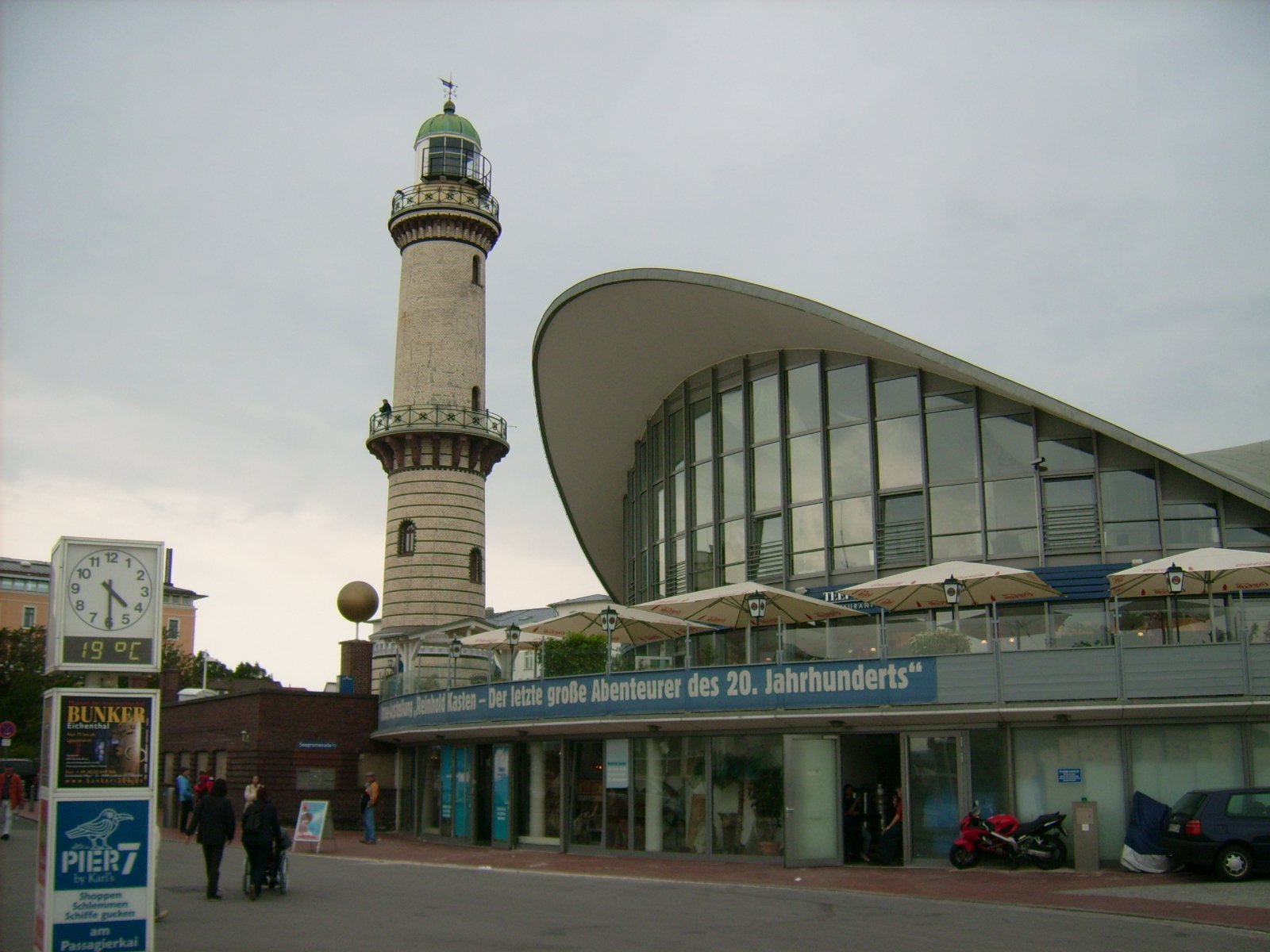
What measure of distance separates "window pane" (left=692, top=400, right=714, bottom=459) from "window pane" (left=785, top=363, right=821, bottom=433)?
2.86m

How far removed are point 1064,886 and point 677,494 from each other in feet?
57.3

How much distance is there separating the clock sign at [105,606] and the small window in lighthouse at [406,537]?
31.9m

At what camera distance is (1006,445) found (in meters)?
27.4

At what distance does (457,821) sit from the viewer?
98.5ft

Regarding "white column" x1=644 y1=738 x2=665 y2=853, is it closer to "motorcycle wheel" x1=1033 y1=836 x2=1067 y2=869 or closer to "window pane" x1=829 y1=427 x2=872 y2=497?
"motorcycle wheel" x1=1033 y1=836 x2=1067 y2=869

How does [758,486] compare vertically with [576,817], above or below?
above

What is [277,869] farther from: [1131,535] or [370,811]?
[1131,535]

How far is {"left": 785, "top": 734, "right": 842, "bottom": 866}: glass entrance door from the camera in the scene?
71.7ft

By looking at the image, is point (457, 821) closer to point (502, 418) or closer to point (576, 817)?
point (576, 817)

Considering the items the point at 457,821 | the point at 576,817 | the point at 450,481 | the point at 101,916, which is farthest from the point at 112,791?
the point at 450,481

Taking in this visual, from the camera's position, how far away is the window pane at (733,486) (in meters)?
31.2

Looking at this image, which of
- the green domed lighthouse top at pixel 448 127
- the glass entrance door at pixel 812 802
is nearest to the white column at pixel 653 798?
the glass entrance door at pixel 812 802

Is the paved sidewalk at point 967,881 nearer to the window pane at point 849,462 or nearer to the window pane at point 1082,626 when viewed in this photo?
the window pane at point 1082,626

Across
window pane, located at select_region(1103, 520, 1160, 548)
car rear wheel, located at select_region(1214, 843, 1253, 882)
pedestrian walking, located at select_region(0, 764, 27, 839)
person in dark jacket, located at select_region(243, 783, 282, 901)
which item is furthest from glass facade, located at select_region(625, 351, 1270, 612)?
pedestrian walking, located at select_region(0, 764, 27, 839)
